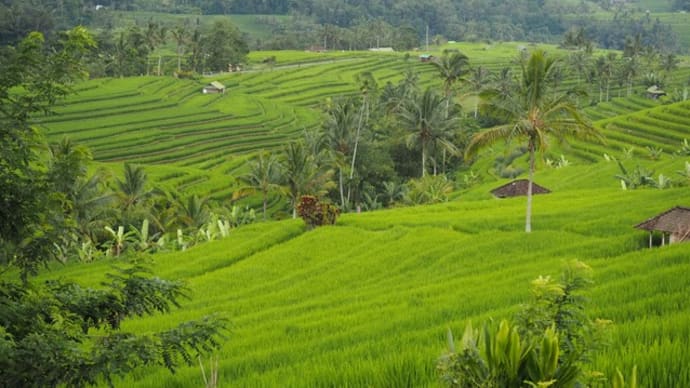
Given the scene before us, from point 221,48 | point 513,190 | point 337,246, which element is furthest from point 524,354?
point 221,48

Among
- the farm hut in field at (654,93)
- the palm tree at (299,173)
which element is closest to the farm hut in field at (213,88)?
the palm tree at (299,173)

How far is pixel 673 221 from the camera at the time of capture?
53.6 ft

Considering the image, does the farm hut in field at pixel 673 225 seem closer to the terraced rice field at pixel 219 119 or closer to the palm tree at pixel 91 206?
the palm tree at pixel 91 206

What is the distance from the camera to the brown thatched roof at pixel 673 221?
52.9 feet

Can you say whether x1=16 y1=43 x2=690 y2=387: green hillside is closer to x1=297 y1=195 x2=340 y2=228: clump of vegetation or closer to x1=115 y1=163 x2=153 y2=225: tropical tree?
x1=297 y1=195 x2=340 y2=228: clump of vegetation

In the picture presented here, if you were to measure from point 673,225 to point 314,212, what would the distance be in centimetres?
1343

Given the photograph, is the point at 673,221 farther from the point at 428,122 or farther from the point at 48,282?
the point at 428,122

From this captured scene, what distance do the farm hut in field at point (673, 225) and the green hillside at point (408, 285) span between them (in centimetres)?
72

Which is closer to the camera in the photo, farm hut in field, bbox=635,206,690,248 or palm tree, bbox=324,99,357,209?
farm hut in field, bbox=635,206,690,248

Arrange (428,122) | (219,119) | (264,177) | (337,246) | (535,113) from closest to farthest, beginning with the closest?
(535,113)
(337,246)
(264,177)
(428,122)
(219,119)

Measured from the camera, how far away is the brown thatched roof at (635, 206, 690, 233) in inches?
634

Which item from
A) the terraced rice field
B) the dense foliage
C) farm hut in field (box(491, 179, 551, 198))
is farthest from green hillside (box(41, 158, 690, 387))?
the terraced rice field

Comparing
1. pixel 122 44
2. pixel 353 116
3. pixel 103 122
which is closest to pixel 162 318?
pixel 353 116

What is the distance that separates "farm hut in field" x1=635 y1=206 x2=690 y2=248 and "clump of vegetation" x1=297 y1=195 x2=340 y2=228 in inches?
490
